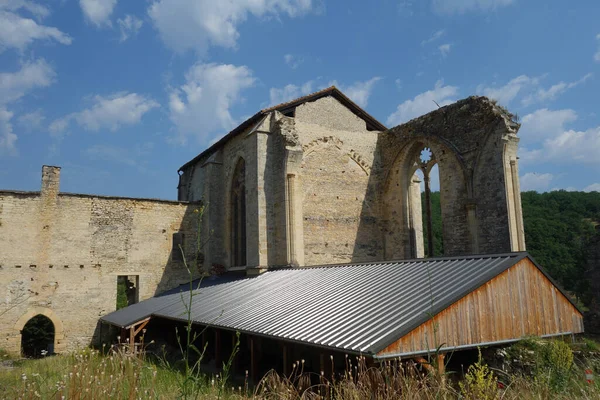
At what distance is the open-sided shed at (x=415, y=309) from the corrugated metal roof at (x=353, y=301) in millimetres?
17

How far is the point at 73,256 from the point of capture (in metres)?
14.1

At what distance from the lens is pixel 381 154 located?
1602 cm

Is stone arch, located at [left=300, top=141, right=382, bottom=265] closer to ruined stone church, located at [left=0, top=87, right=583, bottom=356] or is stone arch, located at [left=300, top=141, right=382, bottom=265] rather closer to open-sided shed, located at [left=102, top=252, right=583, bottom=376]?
ruined stone church, located at [left=0, top=87, right=583, bottom=356]

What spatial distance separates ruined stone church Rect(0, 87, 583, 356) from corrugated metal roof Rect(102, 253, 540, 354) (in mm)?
1405

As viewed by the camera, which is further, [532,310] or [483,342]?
[532,310]

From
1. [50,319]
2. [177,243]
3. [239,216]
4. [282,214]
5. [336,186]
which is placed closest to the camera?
[50,319]

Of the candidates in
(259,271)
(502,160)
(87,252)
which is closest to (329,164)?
(259,271)

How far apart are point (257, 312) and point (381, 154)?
30.0ft

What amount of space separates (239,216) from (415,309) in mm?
10909

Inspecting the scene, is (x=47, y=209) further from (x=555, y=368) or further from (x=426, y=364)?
(x=555, y=368)

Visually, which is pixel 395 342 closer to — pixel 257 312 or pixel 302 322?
pixel 302 322

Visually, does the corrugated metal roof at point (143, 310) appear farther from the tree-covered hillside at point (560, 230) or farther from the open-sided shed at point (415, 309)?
the tree-covered hillside at point (560, 230)

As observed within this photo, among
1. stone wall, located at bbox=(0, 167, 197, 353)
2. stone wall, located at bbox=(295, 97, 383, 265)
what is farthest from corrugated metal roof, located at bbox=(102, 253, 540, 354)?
stone wall, located at bbox=(0, 167, 197, 353)

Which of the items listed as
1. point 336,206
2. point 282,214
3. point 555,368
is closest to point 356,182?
point 336,206
